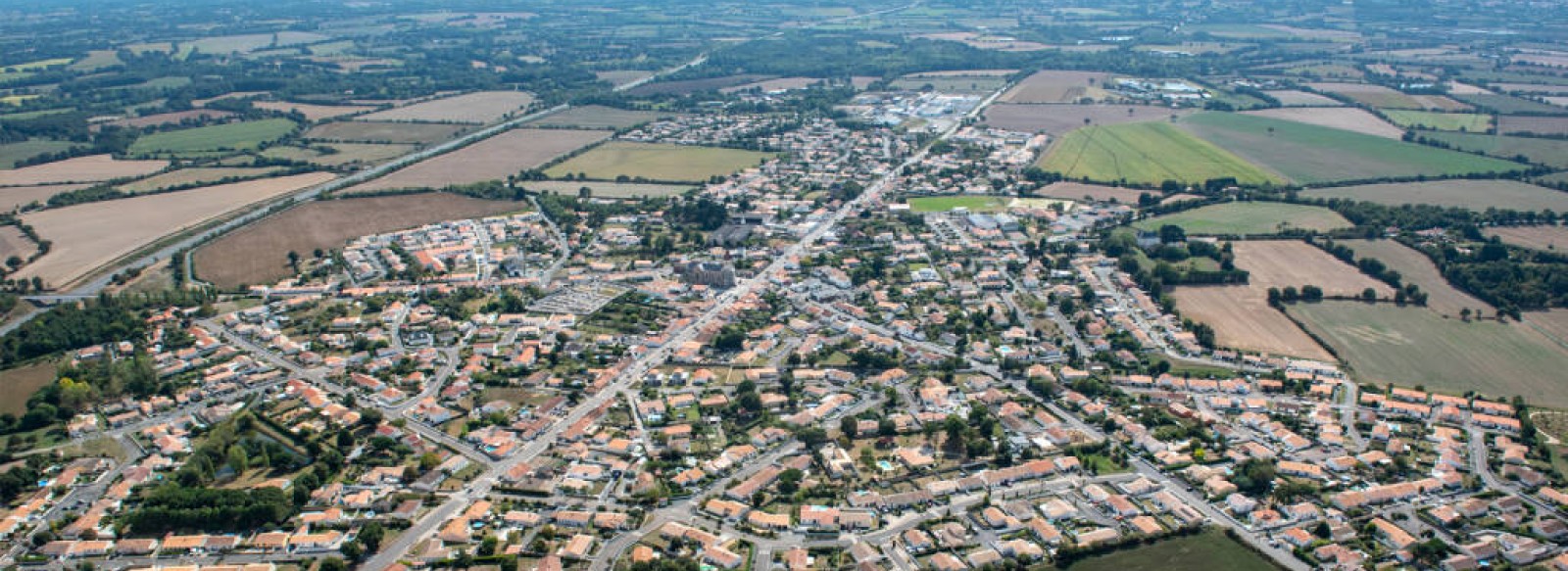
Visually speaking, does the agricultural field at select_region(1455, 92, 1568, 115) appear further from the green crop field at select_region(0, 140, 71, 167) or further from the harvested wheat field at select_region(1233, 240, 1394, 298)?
the green crop field at select_region(0, 140, 71, 167)

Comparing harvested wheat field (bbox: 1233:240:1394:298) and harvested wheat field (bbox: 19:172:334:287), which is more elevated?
harvested wheat field (bbox: 19:172:334:287)

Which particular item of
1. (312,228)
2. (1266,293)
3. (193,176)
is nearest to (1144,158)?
(1266,293)

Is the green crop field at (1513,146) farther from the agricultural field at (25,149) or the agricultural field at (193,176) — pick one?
the agricultural field at (25,149)

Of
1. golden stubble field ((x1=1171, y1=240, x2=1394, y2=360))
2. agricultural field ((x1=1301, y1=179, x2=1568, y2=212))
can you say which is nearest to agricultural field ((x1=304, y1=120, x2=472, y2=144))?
golden stubble field ((x1=1171, y1=240, x2=1394, y2=360))

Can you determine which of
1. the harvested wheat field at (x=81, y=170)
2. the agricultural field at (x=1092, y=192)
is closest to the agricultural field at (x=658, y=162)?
the agricultural field at (x=1092, y=192)

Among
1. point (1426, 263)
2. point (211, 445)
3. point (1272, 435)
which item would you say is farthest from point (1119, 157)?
point (211, 445)

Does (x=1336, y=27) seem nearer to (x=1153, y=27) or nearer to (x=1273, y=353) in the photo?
(x=1153, y=27)

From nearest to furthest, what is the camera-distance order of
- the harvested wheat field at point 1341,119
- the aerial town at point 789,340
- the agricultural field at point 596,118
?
the aerial town at point 789,340 → the harvested wheat field at point 1341,119 → the agricultural field at point 596,118
